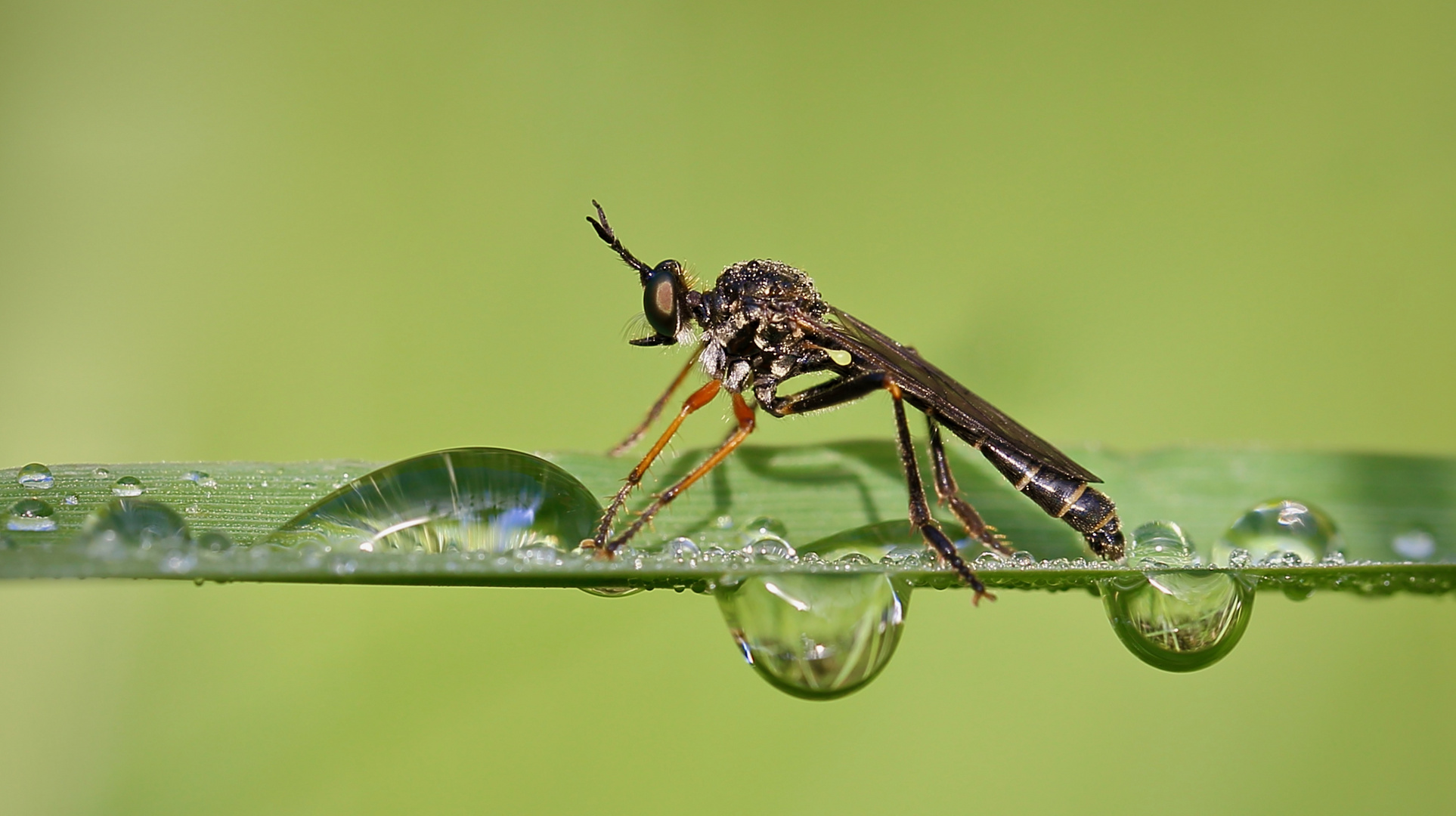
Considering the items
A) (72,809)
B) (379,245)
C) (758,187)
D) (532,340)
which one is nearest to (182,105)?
(379,245)

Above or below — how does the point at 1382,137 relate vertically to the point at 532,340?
above

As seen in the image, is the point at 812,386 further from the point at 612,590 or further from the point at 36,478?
the point at 36,478

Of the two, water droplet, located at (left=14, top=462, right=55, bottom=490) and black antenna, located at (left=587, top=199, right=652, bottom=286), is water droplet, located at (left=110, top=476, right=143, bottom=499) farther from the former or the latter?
black antenna, located at (left=587, top=199, right=652, bottom=286)

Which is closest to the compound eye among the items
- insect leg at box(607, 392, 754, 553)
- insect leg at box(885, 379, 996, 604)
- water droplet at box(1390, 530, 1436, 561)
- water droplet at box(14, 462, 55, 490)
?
insect leg at box(607, 392, 754, 553)

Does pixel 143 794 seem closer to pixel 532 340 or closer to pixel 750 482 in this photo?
pixel 750 482

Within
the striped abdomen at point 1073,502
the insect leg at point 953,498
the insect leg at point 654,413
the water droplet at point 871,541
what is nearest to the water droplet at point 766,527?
the water droplet at point 871,541

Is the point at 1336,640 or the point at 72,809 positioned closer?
the point at 72,809

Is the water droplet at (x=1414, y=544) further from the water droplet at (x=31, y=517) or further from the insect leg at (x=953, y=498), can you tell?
the water droplet at (x=31, y=517)
